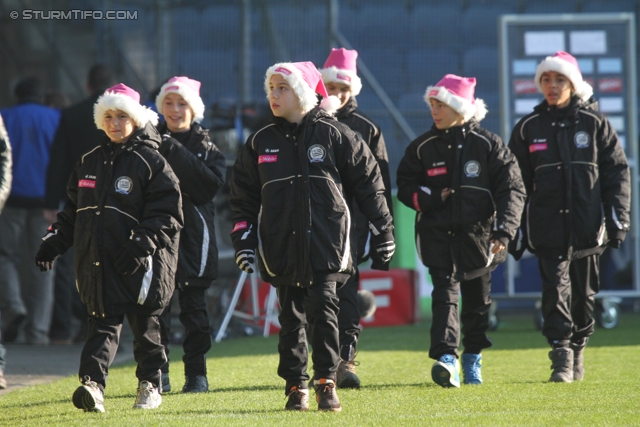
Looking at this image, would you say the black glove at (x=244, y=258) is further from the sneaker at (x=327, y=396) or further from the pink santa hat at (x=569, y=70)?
the pink santa hat at (x=569, y=70)

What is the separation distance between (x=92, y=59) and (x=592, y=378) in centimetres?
816

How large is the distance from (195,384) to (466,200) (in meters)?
1.87

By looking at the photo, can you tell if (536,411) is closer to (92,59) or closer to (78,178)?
(78,178)

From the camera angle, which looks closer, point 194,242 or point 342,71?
point 194,242

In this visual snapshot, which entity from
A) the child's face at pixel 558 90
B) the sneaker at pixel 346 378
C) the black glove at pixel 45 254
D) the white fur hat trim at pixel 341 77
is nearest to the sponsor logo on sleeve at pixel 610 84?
the child's face at pixel 558 90

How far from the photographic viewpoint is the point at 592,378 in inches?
259

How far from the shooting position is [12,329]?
32.5 ft

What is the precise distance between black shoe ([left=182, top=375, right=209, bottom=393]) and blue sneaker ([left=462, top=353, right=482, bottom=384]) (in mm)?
1502

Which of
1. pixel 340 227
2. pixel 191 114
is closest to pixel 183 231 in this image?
pixel 191 114

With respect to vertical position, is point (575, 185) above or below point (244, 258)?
above

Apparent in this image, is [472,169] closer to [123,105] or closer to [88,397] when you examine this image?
[123,105]

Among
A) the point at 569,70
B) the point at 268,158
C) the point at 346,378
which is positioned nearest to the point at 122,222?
the point at 268,158

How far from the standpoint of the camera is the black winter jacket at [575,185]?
657 centimetres

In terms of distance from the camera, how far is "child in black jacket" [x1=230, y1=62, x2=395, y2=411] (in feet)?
17.3
